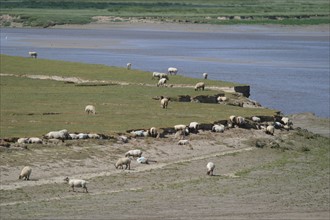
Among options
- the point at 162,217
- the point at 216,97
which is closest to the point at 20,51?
the point at 216,97

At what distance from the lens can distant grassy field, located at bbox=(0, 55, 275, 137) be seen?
37.9 meters

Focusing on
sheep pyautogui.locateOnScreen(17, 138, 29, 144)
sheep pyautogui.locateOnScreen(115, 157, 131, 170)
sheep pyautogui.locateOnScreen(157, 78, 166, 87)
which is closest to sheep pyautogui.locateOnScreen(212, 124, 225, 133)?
sheep pyautogui.locateOnScreen(115, 157, 131, 170)

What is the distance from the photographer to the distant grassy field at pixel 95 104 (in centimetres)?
3791

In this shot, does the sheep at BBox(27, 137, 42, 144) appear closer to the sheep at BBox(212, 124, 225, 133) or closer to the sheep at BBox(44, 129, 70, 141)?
the sheep at BBox(44, 129, 70, 141)

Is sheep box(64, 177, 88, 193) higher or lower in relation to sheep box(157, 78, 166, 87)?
higher

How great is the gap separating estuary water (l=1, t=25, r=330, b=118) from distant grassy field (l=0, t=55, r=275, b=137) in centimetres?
721

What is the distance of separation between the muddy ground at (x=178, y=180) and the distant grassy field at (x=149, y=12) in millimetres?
86680

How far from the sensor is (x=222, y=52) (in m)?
88.1

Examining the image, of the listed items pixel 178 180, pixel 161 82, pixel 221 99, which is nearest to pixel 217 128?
pixel 221 99

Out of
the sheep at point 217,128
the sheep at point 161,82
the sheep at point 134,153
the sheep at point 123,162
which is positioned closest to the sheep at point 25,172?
the sheep at point 123,162

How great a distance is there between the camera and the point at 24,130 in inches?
1417

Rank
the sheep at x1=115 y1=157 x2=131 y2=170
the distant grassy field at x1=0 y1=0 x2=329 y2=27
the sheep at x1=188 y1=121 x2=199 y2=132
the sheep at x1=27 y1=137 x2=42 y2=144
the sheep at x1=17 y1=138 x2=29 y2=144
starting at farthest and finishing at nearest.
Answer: the distant grassy field at x1=0 y1=0 x2=329 y2=27 < the sheep at x1=188 y1=121 x2=199 y2=132 < the sheep at x1=27 y1=137 x2=42 y2=144 < the sheep at x1=17 y1=138 x2=29 y2=144 < the sheep at x1=115 y1=157 x2=131 y2=170

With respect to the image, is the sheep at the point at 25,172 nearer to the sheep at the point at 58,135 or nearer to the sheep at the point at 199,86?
the sheep at the point at 58,135

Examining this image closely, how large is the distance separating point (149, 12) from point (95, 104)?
103 m
